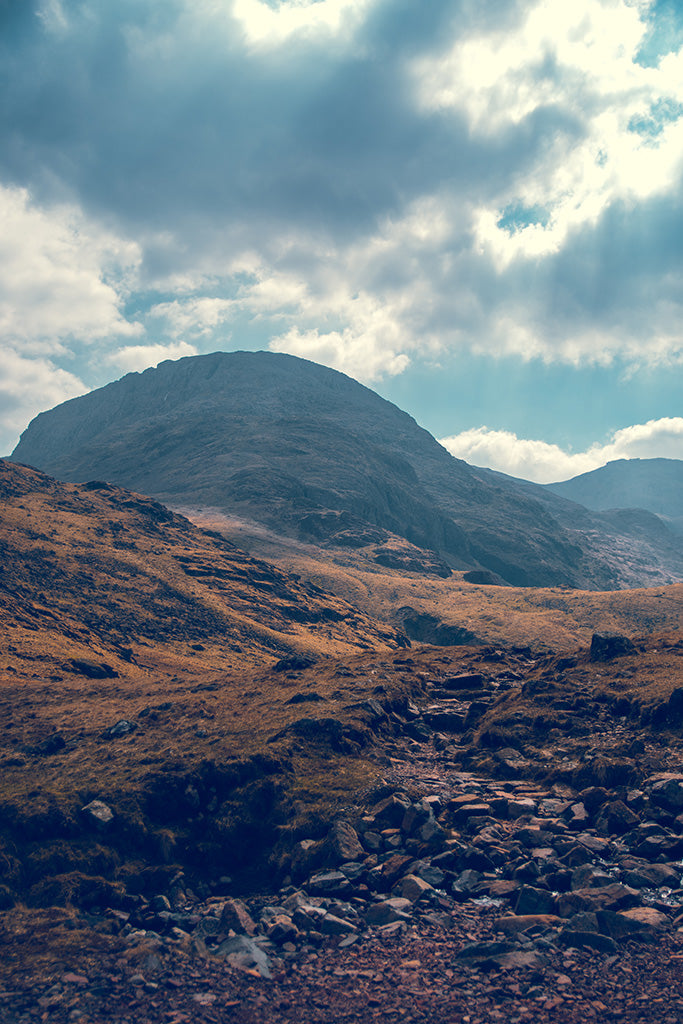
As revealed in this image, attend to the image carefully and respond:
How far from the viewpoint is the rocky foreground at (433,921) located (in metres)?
21.6

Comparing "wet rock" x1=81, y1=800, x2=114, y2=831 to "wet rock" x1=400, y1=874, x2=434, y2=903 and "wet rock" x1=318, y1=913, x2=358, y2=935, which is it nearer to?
"wet rock" x1=318, y1=913, x2=358, y2=935

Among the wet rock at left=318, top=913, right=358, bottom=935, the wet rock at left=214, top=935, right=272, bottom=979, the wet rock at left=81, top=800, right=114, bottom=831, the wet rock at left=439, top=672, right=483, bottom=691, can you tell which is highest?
the wet rock at left=439, top=672, right=483, bottom=691

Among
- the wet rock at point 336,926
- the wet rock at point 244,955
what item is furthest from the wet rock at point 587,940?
the wet rock at point 244,955

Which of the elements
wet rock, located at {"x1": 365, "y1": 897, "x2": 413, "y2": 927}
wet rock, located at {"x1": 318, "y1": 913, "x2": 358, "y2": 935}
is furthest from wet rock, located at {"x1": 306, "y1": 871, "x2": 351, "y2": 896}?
wet rock, located at {"x1": 318, "y1": 913, "x2": 358, "y2": 935}

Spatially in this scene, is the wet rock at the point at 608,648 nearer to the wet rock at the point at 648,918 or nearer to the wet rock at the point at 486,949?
the wet rock at the point at 648,918

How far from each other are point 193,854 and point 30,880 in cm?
710

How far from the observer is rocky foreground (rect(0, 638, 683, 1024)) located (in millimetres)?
21578

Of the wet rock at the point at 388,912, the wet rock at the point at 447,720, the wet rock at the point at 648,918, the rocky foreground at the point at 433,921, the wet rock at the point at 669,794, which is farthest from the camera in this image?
the wet rock at the point at 447,720

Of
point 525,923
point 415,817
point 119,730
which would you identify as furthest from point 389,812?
point 119,730

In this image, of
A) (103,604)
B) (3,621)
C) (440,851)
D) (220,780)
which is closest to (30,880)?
(220,780)

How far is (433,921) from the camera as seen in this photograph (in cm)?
2534

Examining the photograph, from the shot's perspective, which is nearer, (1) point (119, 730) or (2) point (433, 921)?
(2) point (433, 921)

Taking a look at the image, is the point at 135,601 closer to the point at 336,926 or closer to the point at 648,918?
the point at 336,926

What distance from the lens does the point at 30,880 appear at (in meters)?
29.6
